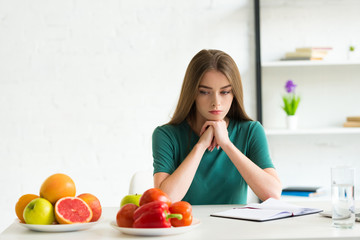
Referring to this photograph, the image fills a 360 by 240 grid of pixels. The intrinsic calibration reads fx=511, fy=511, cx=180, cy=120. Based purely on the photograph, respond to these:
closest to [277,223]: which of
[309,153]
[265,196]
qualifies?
[265,196]

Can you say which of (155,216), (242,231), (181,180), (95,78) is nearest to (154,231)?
(155,216)

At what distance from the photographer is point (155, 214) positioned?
1226 mm

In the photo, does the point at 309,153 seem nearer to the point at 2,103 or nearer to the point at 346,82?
the point at 346,82

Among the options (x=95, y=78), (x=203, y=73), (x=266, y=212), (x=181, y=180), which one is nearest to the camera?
(x=266, y=212)

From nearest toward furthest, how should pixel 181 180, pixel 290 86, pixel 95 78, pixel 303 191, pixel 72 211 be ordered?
pixel 72 211 < pixel 181 180 < pixel 303 191 < pixel 290 86 < pixel 95 78

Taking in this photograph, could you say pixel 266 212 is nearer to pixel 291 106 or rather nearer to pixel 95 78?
pixel 291 106

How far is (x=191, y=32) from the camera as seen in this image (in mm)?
3234

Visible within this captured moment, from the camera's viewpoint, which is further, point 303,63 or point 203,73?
point 303,63

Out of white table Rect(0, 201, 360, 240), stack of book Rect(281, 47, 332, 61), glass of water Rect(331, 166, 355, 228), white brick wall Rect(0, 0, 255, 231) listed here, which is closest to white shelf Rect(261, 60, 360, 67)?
stack of book Rect(281, 47, 332, 61)

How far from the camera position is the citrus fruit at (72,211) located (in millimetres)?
1315

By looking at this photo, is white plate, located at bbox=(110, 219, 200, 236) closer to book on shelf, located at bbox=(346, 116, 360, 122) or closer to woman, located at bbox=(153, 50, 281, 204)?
woman, located at bbox=(153, 50, 281, 204)

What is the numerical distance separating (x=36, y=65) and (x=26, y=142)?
493 millimetres

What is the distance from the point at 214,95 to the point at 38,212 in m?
0.91

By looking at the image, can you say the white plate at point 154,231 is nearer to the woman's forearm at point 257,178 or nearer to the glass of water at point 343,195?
the glass of water at point 343,195
